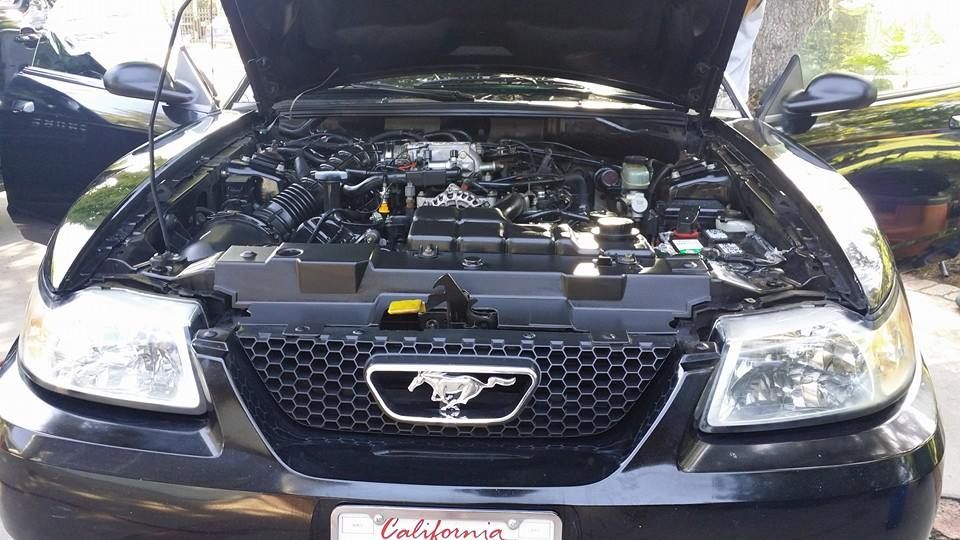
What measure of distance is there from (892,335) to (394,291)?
1.04 m

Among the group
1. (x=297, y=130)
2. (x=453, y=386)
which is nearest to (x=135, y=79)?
(x=297, y=130)

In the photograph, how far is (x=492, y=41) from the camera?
279 cm

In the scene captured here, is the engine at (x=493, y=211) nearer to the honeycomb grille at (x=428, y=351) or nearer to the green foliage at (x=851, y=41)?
the honeycomb grille at (x=428, y=351)

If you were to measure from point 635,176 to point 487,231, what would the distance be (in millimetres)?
886

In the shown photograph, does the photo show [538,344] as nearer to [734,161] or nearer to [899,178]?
[734,161]

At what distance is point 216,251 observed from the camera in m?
1.98

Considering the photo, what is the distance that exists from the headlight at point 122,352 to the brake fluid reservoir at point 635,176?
153cm

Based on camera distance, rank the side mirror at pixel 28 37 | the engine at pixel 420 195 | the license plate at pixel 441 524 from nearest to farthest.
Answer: the license plate at pixel 441 524
the engine at pixel 420 195
the side mirror at pixel 28 37

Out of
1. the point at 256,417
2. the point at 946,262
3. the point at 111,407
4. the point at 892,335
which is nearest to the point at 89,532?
the point at 111,407

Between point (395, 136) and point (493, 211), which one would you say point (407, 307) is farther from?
point (395, 136)

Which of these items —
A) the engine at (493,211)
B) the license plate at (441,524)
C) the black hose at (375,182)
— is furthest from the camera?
the black hose at (375,182)

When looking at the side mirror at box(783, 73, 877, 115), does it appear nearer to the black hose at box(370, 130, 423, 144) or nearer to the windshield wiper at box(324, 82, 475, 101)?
the windshield wiper at box(324, 82, 475, 101)

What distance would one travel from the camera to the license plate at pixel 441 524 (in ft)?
4.55

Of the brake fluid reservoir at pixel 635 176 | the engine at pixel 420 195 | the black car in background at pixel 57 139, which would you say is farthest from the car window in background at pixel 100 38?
the brake fluid reservoir at pixel 635 176
